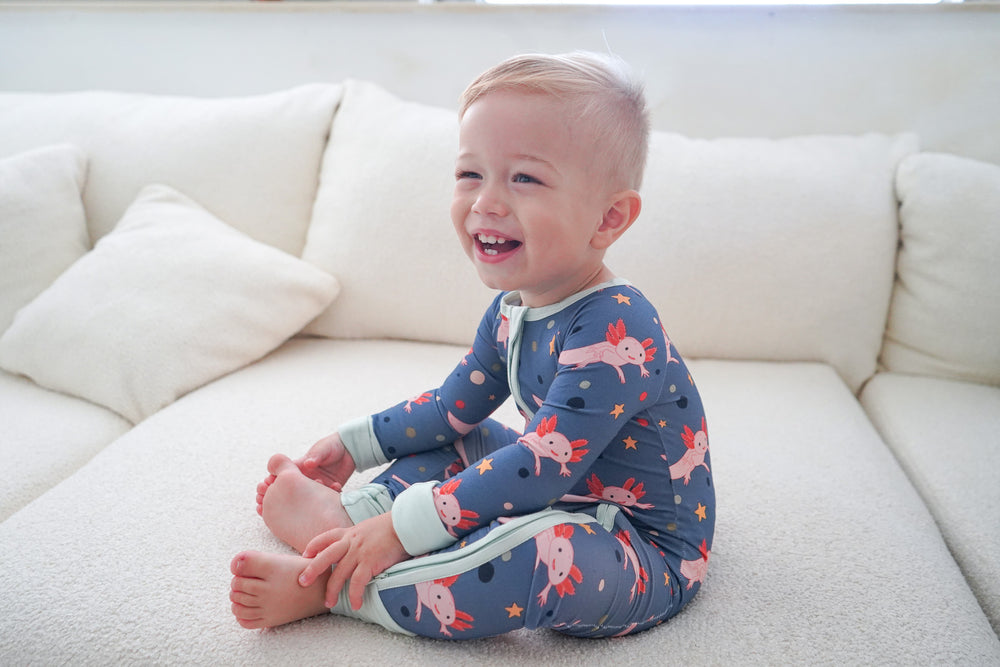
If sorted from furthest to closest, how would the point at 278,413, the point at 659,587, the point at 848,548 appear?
the point at 278,413
the point at 848,548
the point at 659,587

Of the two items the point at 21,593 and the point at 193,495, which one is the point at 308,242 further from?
the point at 21,593

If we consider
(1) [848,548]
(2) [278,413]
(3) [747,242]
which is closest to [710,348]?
(3) [747,242]

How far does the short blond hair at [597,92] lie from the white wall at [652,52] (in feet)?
2.34

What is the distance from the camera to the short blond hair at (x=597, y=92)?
720mm

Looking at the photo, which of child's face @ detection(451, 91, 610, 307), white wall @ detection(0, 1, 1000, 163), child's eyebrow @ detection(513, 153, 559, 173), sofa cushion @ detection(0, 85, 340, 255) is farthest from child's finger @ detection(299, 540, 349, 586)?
white wall @ detection(0, 1, 1000, 163)

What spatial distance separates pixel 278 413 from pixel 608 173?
25.8 inches

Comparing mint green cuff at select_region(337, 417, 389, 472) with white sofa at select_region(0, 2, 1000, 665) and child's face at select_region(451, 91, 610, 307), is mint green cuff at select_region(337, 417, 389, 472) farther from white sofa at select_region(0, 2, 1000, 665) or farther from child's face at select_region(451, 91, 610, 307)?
child's face at select_region(451, 91, 610, 307)

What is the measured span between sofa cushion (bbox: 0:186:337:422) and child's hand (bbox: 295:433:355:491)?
0.41 meters

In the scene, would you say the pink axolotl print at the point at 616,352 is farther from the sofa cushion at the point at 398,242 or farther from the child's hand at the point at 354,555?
the sofa cushion at the point at 398,242

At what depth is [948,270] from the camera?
1.33 meters

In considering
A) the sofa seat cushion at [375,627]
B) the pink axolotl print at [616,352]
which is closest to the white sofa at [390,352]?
the sofa seat cushion at [375,627]

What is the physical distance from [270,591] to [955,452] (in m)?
0.98

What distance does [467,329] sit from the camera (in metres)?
1.41

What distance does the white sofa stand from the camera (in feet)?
2.37
